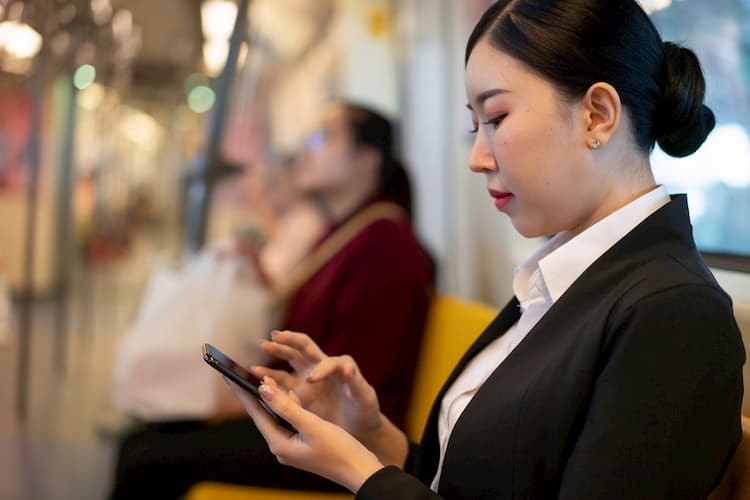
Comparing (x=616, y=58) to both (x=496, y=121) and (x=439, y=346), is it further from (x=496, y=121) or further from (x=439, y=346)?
(x=439, y=346)

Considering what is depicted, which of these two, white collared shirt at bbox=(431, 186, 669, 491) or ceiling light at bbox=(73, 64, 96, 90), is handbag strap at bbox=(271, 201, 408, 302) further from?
ceiling light at bbox=(73, 64, 96, 90)

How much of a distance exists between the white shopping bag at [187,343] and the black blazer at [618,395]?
1.12 meters

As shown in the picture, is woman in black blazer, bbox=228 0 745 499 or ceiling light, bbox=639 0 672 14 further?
ceiling light, bbox=639 0 672 14

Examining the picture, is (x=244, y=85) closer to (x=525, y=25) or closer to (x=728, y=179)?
(x=728, y=179)

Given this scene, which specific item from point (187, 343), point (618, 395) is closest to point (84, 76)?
point (187, 343)

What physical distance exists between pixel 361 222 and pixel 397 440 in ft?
2.82

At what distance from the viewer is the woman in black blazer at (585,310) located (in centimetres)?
66

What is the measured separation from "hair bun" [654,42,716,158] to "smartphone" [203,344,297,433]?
524mm

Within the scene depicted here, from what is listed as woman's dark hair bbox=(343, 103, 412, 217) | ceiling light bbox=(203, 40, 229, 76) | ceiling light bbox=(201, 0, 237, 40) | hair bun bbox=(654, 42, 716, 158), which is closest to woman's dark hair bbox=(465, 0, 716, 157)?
hair bun bbox=(654, 42, 716, 158)

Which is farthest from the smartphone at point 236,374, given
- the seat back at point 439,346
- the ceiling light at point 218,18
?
the ceiling light at point 218,18

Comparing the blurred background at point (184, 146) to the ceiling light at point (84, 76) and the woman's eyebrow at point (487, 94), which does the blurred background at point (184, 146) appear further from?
the woman's eyebrow at point (487, 94)

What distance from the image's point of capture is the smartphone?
2.59ft

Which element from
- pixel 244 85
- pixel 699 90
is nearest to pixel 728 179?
pixel 699 90

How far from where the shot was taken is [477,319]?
1.40 meters
